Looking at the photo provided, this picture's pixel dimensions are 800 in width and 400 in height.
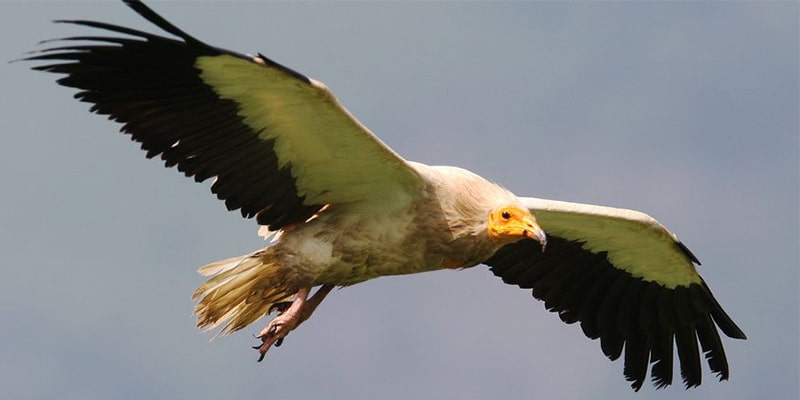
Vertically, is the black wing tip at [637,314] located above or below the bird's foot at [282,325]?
above

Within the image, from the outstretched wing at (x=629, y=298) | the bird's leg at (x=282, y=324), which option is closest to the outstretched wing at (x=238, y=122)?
the bird's leg at (x=282, y=324)

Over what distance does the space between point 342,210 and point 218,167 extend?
0.93 meters

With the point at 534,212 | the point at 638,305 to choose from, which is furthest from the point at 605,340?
the point at 534,212

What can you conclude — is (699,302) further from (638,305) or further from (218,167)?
(218,167)

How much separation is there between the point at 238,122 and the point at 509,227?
1853 millimetres

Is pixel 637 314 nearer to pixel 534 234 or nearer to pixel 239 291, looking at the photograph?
pixel 534 234

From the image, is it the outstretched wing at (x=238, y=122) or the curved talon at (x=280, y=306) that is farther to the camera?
the curved talon at (x=280, y=306)

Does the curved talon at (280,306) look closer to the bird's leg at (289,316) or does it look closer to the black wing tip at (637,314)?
the bird's leg at (289,316)

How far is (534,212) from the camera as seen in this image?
40.0 feet

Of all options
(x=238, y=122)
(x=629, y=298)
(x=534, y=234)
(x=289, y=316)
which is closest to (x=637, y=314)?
(x=629, y=298)

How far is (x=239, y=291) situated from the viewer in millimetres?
11625

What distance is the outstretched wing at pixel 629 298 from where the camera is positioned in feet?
42.6

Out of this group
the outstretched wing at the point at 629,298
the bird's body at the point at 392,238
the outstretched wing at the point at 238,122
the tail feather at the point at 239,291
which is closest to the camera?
the outstretched wing at the point at 238,122

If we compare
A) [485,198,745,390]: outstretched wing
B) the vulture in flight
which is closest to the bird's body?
the vulture in flight
